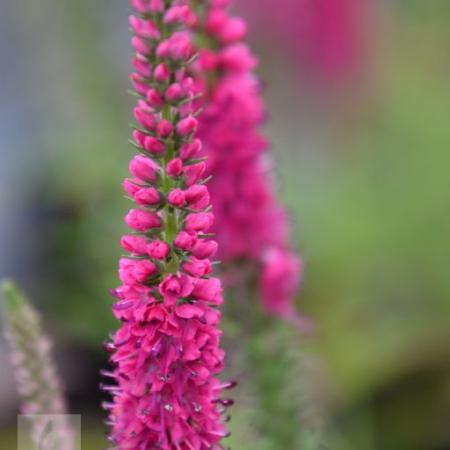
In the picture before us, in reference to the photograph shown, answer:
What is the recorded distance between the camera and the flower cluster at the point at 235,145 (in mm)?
3105

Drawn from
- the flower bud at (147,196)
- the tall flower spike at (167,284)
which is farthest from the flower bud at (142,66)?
the flower bud at (147,196)

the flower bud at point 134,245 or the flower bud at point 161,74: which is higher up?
the flower bud at point 161,74

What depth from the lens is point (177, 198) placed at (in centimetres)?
190

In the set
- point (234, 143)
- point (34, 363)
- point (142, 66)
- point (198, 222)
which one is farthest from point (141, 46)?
point (234, 143)

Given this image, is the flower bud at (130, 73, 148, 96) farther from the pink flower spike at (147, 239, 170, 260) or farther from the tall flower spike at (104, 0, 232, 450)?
the pink flower spike at (147, 239, 170, 260)

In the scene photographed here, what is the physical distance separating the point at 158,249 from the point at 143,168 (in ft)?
0.54

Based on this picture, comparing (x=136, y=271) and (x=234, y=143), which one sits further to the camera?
(x=234, y=143)

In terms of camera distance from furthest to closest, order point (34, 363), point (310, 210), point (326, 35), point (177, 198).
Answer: point (326, 35) < point (310, 210) < point (34, 363) < point (177, 198)

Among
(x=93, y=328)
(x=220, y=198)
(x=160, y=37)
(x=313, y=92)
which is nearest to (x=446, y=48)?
(x=313, y=92)

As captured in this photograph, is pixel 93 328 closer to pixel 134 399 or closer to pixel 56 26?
pixel 56 26

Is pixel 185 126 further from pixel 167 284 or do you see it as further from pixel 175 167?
pixel 167 284

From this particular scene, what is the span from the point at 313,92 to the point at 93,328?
10.6 ft

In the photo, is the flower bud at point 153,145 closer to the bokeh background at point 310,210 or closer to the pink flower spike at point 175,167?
the pink flower spike at point 175,167

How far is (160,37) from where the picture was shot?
79.9 inches
